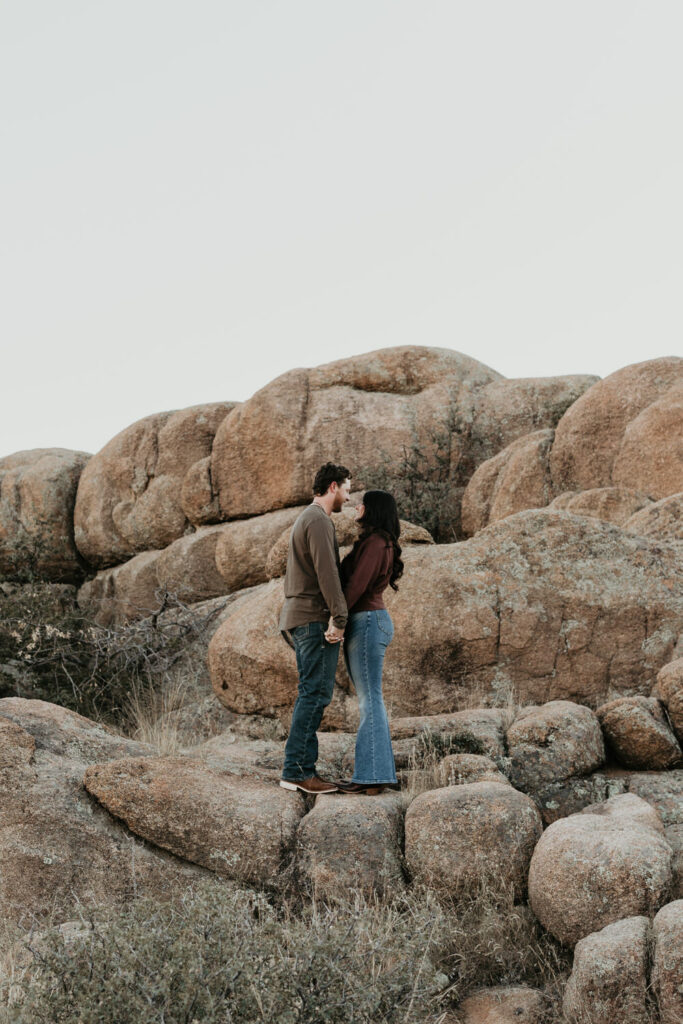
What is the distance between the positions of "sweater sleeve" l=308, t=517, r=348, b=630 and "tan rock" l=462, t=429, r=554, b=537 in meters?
6.23

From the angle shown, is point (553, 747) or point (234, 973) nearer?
point (234, 973)

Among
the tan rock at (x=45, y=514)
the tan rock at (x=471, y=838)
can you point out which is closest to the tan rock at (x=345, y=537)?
the tan rock at (x=471, y=838)

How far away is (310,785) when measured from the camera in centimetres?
670

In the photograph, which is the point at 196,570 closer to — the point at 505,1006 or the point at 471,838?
the point at 471,838

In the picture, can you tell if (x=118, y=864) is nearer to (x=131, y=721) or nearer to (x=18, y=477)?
(x=131, y=721)

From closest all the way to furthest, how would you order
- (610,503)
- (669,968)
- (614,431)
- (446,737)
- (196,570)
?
(669,968)
(446,737)
(610,503)
(614,431)
(196,570)

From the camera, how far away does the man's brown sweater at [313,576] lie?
665 centimetres

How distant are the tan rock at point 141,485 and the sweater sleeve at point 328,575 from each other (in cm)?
1062

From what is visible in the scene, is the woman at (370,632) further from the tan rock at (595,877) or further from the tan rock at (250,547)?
the tan rock at (250,547)

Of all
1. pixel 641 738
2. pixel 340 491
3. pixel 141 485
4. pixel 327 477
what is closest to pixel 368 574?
pixel 340 491

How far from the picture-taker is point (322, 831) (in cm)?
609

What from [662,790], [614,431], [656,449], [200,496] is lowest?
[662,790]

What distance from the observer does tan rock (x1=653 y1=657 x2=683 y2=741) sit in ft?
23.1

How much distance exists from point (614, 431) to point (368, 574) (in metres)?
6.81
